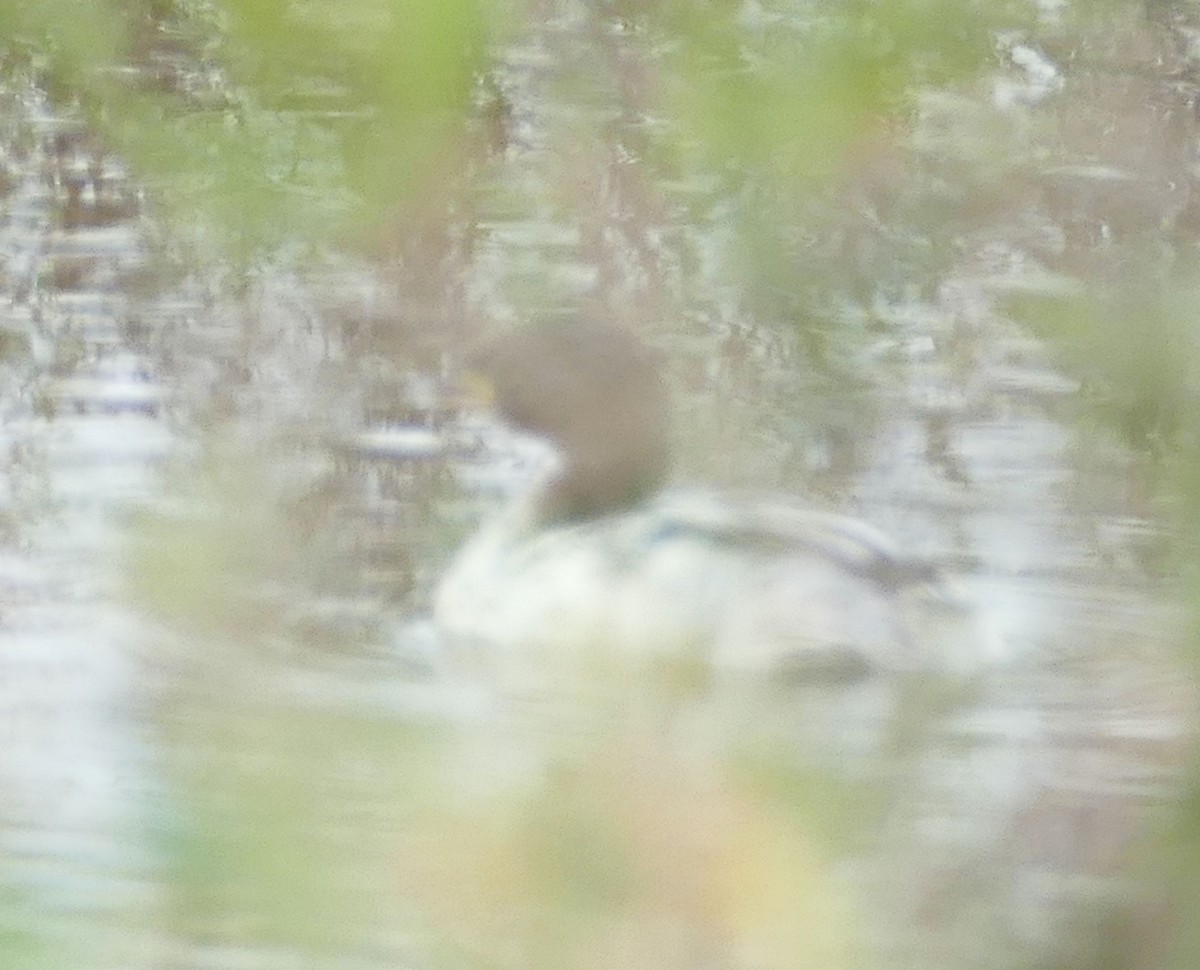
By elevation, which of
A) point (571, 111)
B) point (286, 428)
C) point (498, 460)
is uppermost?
point (571, 111)

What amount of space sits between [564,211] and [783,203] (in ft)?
0.25

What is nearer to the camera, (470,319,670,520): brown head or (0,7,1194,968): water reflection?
(0,7,1194,968): water reflection

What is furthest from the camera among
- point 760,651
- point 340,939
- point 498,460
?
point 498,460

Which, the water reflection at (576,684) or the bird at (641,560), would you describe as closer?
the water reflection at (576,684)

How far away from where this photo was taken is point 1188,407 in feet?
1.73

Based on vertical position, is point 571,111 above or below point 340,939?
above

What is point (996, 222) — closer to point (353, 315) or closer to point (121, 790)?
point (353, 315)

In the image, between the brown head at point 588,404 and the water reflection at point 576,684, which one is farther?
the brown head at point 588,404

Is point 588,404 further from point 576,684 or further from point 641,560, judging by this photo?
point 576,684

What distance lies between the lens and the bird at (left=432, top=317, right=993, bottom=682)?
69 cm

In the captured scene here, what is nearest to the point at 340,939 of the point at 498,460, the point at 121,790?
the point at 121,790

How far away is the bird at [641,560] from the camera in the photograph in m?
0.69

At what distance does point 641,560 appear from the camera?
4.07 ft

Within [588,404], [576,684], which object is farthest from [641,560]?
[576,684]
